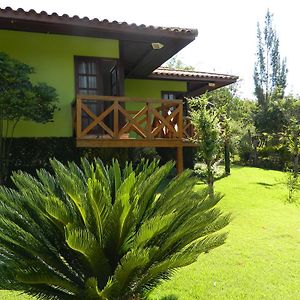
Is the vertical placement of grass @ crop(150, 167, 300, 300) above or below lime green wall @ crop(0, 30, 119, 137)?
below

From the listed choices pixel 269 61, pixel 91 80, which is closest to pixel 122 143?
pixel 91 80

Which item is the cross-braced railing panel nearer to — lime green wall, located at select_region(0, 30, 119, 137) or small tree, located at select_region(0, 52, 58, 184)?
lime green wall, located at select_region(0, 30, 119, 137)

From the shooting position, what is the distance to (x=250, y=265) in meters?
5.33

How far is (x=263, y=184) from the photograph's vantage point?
44.1 feet

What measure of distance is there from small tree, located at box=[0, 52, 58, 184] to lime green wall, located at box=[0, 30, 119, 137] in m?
0.63

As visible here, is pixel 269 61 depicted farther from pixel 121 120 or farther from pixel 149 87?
pixel 121 120

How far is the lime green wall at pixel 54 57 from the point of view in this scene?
9.45 metres

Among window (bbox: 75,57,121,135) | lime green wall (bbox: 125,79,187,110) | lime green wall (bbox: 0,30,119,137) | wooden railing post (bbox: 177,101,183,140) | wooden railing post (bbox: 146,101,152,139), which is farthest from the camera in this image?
lime green wall (bbox: 125,79,187,110)

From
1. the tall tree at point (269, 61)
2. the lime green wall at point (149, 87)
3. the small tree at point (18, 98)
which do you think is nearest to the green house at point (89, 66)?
the small tree at point (18, 98)

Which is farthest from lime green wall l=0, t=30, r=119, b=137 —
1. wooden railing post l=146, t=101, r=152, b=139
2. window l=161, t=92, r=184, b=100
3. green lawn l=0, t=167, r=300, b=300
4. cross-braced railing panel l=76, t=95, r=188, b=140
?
window l=161, t=92, r=184, b=100

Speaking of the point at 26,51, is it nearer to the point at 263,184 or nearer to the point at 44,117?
the point at 44,117

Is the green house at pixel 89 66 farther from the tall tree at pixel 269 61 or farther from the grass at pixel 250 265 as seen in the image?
the tall tree at pixel 269 61

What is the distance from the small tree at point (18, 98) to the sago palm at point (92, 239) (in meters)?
5.00

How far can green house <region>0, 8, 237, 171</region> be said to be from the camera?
8.77 metres
